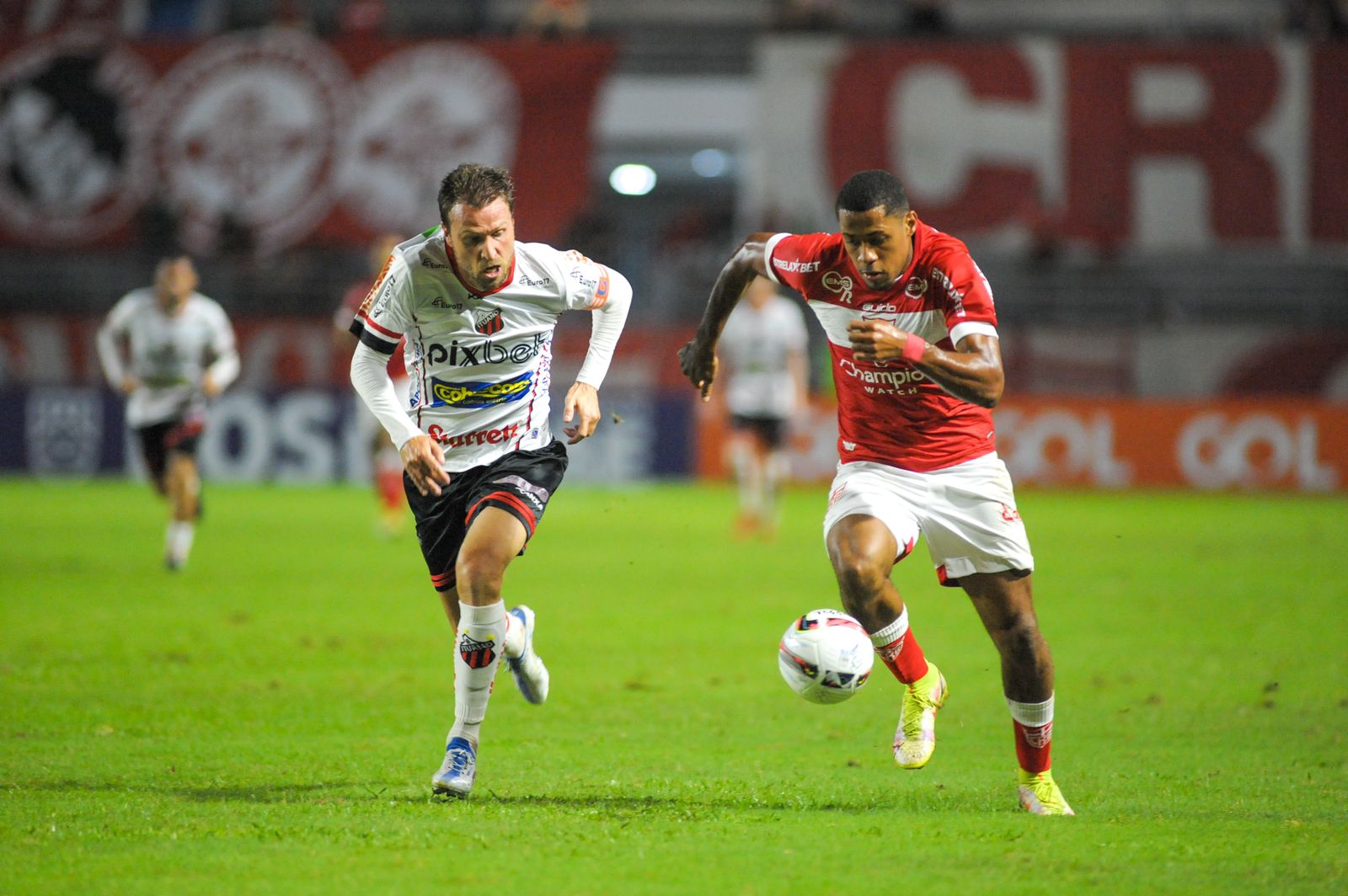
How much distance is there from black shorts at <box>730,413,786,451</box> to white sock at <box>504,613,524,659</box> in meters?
10.9

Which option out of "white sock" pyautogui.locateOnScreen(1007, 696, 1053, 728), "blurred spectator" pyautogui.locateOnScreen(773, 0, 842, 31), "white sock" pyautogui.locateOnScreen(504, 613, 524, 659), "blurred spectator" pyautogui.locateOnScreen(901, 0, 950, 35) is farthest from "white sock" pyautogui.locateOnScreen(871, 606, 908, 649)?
"blurred spectator" pyautogui.locateOnScreen(901, 0, 950, 35)

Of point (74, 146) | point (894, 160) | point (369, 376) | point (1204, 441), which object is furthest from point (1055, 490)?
point (369, 376)

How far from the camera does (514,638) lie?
667cm

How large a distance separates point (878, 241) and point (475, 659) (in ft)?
7.22

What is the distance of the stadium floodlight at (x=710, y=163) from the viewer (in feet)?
108

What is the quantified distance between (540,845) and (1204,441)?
2035cm

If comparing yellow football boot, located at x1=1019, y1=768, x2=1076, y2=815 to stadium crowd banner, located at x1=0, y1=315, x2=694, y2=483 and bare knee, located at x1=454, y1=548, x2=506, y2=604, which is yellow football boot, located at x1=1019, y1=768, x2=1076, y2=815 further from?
stadium crowd banner, located at x1=0, y1=315, x2=694, y2=483

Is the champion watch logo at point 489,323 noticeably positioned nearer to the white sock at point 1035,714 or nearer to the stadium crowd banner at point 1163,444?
the white sock at point 1035,714

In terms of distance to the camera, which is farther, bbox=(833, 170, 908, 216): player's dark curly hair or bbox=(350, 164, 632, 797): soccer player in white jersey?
bbox=(350, 164, 632, 797): soccer player in white jersey

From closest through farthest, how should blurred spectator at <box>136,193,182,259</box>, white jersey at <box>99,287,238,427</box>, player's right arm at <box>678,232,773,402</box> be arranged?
player's right arm at <box>678,232,773,402</box>, white jersey at <box>99,287,238,427</box>, blurred spectator at <box>136,193,182,259</box>

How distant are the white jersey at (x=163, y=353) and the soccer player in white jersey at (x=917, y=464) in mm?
8922

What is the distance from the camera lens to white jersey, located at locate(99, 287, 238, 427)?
13.9 metres

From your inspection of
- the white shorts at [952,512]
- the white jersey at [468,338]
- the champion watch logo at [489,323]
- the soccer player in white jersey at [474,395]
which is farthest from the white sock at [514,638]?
the white shorts at [952,512]

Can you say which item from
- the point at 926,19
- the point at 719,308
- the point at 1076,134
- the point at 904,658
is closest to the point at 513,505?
the point at 719,308
